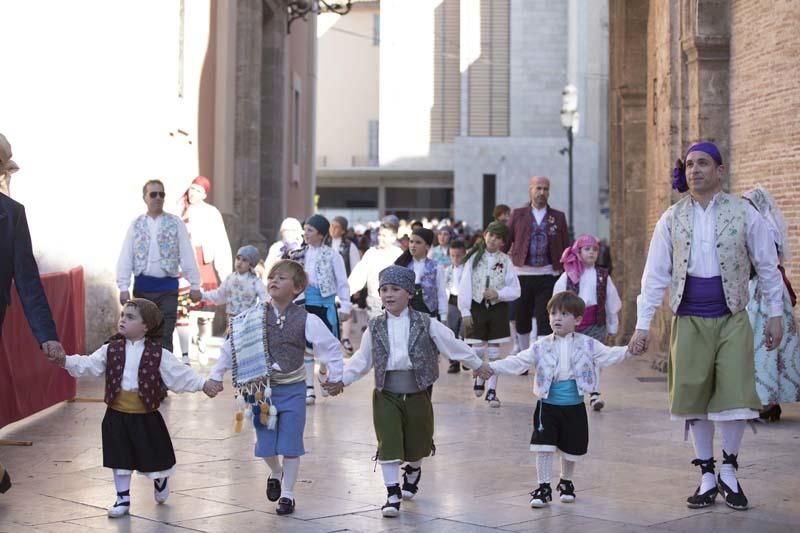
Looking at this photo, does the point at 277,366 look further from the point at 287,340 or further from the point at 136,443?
the point at 136,443

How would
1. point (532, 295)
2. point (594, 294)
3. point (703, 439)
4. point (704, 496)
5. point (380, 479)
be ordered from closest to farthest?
point (704, 496), point (703, 439), point (380, 479), point (594, 294), point (532, 295)

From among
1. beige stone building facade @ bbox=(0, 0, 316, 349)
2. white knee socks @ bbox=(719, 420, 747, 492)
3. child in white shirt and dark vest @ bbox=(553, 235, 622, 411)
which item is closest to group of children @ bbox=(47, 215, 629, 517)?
white knee socks @ bbox=(719, 420, 747, 492)

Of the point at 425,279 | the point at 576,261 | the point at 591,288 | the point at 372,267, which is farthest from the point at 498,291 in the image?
the point at 372,267

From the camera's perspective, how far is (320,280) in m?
12.2

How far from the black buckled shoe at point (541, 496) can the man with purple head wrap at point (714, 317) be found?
74cm

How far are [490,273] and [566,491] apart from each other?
563 cm

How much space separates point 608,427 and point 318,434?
2236mm

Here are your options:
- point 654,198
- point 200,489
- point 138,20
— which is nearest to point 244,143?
point 138,20

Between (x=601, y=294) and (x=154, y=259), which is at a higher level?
(x=154, y=259)

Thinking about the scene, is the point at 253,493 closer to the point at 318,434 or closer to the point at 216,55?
the point at 318,434

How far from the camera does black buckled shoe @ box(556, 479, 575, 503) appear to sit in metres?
7.52

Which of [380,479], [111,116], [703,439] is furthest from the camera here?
[111,116]

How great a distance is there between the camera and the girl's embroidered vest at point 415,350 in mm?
7508

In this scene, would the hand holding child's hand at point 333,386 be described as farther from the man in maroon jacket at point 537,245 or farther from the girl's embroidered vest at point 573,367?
the man in maroon jacket at point 537,245
